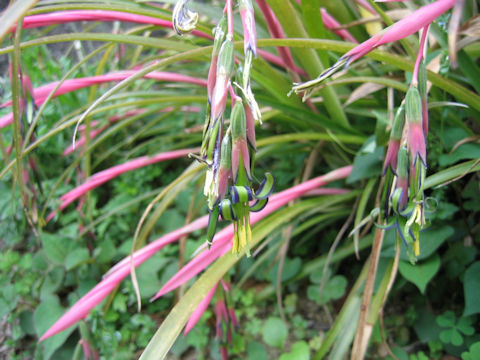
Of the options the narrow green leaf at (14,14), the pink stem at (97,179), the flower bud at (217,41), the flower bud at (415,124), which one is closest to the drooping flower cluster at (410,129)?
the flower bud at (415,124)

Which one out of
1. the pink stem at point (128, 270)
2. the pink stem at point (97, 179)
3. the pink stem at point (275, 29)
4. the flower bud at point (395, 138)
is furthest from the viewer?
the pink stem at point (97, 179)

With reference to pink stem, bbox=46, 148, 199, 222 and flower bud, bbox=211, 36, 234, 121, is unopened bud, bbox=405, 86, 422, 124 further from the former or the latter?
pink stem, bbox=46, 148, 199, 222

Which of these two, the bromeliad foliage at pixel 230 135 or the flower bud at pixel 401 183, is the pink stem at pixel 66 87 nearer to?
the bromeliad foliage at pixel 230 135

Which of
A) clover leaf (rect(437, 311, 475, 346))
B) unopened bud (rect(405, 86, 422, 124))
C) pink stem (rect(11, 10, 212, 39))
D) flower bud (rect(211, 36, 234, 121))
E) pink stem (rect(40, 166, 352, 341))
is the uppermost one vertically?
pink stem (rect(11, 10, 212, 39))

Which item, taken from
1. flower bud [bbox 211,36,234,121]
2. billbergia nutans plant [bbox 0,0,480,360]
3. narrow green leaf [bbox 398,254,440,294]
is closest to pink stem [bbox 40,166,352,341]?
billbergia nutans plant [bbox 0,0,480,360]

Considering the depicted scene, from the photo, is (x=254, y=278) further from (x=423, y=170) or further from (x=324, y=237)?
(x=423, y=170)

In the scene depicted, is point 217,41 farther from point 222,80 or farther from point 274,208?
point 274,208

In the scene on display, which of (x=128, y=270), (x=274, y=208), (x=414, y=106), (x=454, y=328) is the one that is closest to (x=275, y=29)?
(x=274, y=208)
